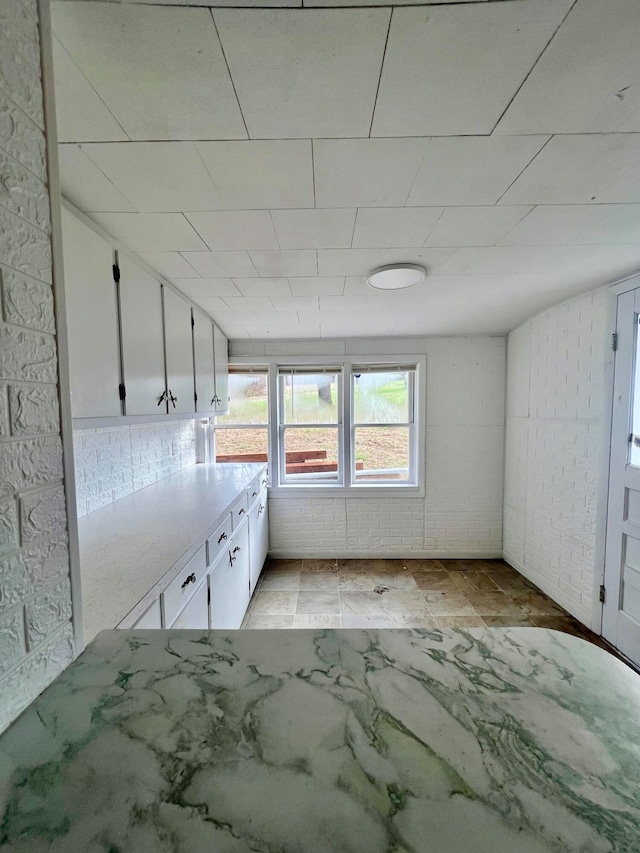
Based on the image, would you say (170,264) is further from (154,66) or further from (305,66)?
(305,66)

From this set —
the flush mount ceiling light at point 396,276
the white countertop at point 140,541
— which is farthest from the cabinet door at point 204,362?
the flush mount ceiling light at point 396,276

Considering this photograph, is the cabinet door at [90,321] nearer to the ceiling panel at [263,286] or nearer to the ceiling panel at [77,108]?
the ceiling panel at [77,108]

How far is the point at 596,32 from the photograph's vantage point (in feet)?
2.28

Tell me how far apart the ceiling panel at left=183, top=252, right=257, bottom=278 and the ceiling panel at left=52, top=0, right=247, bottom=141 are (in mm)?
671

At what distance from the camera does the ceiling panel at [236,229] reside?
49.9 inches

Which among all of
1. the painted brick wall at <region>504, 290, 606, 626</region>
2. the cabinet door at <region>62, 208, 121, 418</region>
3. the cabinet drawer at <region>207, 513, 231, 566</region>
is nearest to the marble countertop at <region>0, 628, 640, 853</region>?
the cabinet door at <region>62, 208, 121, 418</region>

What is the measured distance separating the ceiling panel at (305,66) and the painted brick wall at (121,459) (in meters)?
1.58

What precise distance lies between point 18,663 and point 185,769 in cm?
41

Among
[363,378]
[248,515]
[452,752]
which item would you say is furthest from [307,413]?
[452,752]

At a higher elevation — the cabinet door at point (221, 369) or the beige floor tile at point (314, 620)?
the cabinet door at point (221, 369)

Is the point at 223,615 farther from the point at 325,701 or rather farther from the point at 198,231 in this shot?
the point at 198,231

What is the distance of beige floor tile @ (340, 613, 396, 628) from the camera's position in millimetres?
2321

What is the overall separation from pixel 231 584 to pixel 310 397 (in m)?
1.94

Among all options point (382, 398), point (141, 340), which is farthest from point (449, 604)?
point (141, 340)
